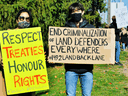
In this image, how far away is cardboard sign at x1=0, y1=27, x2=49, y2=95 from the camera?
3371 millimetres

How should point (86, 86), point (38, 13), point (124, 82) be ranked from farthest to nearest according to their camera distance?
1. point (38, 13)
2. point (124, 82)
3. point (86, 86)

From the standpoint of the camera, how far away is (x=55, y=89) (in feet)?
19.6

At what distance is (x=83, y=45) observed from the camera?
342 centimetres

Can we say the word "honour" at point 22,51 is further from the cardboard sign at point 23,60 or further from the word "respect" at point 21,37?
the word "respect" at point 21,37

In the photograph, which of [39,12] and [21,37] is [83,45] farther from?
[39,12]

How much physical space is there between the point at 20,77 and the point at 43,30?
4816 millimetres

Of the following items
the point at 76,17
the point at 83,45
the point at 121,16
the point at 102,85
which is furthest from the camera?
the point at 121,16

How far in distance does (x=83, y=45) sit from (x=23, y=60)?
3.65ft

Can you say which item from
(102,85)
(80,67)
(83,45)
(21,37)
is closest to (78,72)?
(80,67)

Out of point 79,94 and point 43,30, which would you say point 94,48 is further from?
point 43,30

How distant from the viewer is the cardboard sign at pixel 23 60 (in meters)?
3.37

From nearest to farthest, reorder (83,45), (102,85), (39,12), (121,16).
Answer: (83,45)
(102,85)
(39,12)
(121,16)

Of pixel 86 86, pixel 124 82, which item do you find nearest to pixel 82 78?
pixel 86 86

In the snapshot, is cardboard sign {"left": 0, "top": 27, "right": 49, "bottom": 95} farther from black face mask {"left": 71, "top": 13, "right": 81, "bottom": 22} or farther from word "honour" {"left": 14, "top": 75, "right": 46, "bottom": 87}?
black face mask {"left": 71, "top": 13, "right": 81, "bottom": 22}
